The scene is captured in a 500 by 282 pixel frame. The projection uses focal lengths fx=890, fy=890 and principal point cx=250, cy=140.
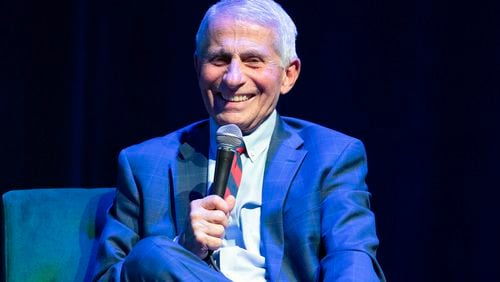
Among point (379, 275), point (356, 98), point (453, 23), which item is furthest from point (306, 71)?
point (379, 275)

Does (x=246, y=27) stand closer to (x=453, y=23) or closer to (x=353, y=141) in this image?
A: (x=353, y=141)

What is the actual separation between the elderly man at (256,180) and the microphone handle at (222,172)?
216mm

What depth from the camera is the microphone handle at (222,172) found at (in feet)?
5.52

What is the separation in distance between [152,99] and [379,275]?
4.18 feet

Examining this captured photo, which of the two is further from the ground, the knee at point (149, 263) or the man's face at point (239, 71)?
the man's face at point (239, 71)

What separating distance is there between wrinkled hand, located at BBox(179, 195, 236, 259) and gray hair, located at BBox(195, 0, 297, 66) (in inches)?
18.6

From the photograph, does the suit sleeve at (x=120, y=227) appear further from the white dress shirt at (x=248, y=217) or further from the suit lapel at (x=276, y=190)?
the suit lapel at (x=276, y=190)

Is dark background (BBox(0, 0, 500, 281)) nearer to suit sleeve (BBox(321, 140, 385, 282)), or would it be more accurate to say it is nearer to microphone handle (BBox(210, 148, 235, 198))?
suit sleeve (BBox(321, 140, 385, 282))

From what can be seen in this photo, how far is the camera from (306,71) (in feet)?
9.08

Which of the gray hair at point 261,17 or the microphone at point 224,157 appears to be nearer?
the microphone at point 224,157

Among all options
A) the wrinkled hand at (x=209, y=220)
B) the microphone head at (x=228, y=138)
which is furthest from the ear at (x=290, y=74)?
the wrinkled hand at (x=209, y=220)

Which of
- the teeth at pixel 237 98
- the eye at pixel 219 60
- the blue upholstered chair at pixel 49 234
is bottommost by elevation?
the blue upholstered chair at pixel 49 234

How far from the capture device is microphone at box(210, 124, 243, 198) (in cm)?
168

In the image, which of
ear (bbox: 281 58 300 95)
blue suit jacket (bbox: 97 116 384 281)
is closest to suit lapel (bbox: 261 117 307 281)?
blue suit jacket (bbox: 97 116 384 281)
